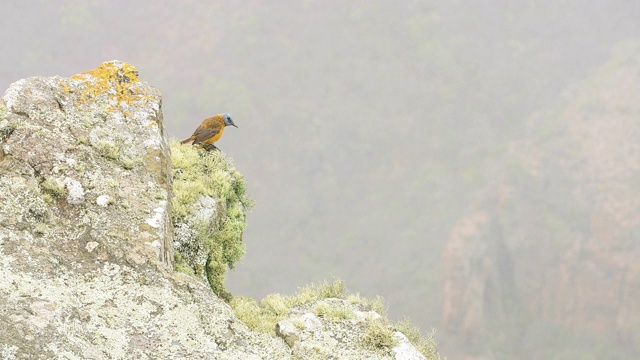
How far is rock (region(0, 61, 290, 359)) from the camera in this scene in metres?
5.53

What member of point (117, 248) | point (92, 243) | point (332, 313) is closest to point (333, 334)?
point (332, 313)

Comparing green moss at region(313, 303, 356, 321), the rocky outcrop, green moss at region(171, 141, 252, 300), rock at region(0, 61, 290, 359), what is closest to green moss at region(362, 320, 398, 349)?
the rocky outcrop

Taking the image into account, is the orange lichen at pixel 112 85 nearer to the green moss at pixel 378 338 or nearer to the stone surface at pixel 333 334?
the stone surface at pixel 333 334

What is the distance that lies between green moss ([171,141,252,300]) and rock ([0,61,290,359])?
0.78m

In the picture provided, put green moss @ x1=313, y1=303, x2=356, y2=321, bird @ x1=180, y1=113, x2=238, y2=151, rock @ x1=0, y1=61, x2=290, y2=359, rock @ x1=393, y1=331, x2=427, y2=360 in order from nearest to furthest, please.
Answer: rock @ x1=0, y1=61, x2=290, y2=359 < rock @ x1=393, y1=331, x2=427, y2=360 < green moss @ x1=313, y1=303, x2=356, y2=321 < bird @ x1=180, y1=113, x2=238, y2=151

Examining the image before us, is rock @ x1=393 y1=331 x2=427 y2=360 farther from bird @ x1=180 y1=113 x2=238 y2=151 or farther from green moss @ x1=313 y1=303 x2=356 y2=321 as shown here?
bird @ x1=180 y1=113 x2=238 y2=151

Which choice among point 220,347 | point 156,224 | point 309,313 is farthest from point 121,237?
point 309,313

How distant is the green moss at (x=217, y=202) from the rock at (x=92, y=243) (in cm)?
78

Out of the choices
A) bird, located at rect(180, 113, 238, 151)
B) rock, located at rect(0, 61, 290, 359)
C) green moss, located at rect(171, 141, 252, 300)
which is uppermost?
bird, located at rect(180, 113, 238, 151)

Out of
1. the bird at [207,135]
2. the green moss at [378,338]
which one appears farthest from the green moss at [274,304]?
the bird at [207,135]

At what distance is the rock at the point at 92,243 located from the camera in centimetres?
553

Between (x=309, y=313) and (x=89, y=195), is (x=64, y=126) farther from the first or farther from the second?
(x=309, y=313)

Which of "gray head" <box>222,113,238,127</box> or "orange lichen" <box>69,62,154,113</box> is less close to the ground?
"gray head" <box>222,113,238,127</box>

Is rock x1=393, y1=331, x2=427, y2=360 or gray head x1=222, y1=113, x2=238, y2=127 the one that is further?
gray head x1=222, y1=113, x2=238, y2=127
